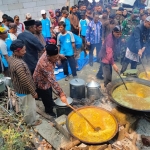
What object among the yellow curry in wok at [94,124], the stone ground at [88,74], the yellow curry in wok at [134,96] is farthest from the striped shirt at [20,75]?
the stone ground at [88,74]

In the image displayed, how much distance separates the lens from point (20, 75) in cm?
398

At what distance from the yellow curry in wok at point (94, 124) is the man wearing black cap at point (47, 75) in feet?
1.78

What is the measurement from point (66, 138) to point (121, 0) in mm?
17242

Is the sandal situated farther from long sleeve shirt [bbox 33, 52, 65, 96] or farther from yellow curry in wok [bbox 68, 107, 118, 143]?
Answer: yellow curry in wok [bbox 68, 107, 118, 143]

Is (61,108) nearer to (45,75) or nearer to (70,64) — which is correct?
(45,75)

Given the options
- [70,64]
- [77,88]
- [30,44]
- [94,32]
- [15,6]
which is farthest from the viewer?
[15,6]

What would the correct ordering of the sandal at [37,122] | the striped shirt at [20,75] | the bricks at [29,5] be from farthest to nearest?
1. the bricks at [29,5]
2. the sandal at [37,122]
3. the striped shirt at [20,75]

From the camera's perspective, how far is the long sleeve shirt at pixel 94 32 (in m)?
8.10

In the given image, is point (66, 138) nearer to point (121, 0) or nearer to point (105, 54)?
point (105, 54)

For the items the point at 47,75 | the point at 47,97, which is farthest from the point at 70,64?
the point at 47,75

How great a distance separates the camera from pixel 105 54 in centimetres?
586

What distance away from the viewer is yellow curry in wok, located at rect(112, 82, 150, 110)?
4.08m

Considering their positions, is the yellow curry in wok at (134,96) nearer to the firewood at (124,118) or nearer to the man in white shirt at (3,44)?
the firewood at (124,118)

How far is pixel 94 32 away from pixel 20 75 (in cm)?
497
